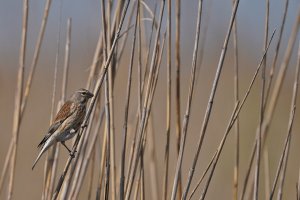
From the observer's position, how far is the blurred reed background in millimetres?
3123

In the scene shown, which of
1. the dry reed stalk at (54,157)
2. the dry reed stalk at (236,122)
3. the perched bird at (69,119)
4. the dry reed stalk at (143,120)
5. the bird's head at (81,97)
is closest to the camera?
the dry reed stalk at (143,120)

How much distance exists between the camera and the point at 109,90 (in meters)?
3.12

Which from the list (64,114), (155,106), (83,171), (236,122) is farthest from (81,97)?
(155,106)

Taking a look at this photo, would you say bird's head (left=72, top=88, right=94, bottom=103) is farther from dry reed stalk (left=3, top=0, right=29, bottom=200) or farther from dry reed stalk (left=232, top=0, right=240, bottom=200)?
dry reed stalk (left=232, top=0, right=240, bottom=200)

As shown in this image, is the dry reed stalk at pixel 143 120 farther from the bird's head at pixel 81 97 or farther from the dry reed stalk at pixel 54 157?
the bird's head at pixel 81 97

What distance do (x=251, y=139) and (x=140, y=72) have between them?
4.84m

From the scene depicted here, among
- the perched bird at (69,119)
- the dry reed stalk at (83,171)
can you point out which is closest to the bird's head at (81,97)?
the perched bird at (69,119)

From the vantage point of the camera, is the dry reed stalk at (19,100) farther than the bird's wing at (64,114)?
No

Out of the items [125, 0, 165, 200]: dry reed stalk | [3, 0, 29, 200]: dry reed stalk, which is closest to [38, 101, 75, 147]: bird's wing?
[3, 0, 29, 200]: dry reed stalk

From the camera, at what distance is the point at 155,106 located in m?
9.27

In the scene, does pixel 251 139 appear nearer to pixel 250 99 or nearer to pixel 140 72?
pixel 250 99

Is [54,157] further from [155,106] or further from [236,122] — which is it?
[155,106]

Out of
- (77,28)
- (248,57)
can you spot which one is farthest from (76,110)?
(77,28)

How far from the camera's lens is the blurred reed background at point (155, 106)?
3123 millimetres
